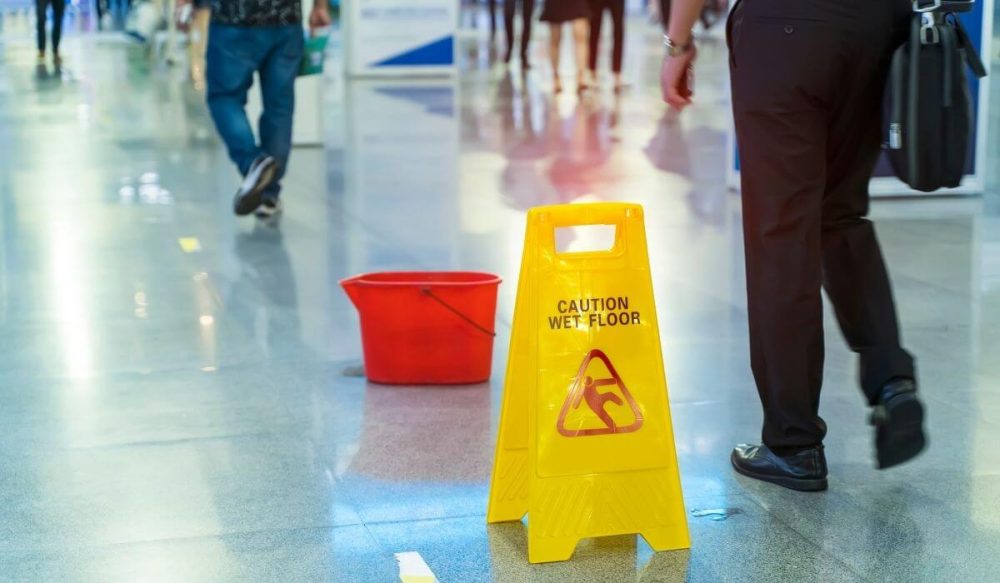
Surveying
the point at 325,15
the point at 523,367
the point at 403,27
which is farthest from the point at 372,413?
the point at 403,27

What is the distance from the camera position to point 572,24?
14.3m

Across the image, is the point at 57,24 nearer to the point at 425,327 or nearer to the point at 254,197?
the point at 254,197

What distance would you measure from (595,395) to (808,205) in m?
0.74

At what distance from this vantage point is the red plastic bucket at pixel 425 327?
4.65m

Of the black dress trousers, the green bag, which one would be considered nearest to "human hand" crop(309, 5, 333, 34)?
the green bag

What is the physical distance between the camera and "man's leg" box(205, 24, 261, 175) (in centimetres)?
731

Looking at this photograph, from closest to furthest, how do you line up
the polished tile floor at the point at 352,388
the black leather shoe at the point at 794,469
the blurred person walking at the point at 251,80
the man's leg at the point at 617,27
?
the polished tile floor at the point at 352,388 < the black leather shoe at the point at 794,469 < the blurred person walking at the point at 251,80 < the man's leg at the point at 617,27

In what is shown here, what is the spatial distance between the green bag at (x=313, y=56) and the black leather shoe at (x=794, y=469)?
448 centimetres

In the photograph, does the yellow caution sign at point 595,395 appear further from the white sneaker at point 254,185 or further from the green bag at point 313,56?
the green bag at point 313,56

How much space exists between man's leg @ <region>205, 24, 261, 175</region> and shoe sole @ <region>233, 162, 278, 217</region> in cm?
20

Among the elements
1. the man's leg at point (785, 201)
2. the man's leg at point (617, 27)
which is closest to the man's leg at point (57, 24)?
the man's leg at point (617, 27)

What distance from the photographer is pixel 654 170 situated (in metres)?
9.38

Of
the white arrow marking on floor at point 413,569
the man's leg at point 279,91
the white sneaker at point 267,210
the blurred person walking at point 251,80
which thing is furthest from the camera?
the white sneaker at point 267,210

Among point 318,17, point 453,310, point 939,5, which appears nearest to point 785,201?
point 939,5
